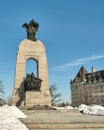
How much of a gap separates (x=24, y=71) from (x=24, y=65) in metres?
0.70

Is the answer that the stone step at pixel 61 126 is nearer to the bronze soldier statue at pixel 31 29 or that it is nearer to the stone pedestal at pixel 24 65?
the stone pedestal at pixel 24 65

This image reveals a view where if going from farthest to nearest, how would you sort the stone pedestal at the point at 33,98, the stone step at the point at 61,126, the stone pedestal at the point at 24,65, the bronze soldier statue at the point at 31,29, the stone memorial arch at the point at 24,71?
the bronze soldier statue at the point at 31,29
the stone pedestal at the point at 24,65
the stone memorial arch at the point at 24,71
the stone pedestal at the point at 33,98
the stone step at the point at 61,126

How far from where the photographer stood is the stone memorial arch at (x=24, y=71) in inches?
961

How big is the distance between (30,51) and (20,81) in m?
3.72

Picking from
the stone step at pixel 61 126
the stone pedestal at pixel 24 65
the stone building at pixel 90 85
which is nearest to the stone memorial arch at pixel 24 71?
the stone pedestal at pixel 24 65

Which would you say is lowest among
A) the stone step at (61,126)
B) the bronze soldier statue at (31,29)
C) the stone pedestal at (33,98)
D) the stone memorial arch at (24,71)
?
the stone step at (61,126)

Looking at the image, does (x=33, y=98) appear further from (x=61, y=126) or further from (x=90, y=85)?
(x=90, y=85)

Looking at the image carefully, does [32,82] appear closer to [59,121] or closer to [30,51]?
[30,51]

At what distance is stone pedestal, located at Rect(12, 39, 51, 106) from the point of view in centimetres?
2561

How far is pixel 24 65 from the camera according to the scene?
2683 centimetres

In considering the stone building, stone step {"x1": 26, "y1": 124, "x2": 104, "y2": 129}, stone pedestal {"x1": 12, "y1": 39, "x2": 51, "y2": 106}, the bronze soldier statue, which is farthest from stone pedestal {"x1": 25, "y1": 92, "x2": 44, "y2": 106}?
the stone building

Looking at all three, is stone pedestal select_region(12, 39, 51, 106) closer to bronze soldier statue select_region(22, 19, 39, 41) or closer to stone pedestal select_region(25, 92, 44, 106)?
stone pedestal select_region(25, 92, 44, 106)

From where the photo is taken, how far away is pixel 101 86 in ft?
318

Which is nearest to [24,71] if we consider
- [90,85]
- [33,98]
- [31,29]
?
[33,98]
